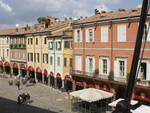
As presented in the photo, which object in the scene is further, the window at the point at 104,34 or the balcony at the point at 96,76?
the window at the point at 104,34

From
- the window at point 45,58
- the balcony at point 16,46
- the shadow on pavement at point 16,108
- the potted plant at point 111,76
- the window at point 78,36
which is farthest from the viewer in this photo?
the balcony at point 16,46

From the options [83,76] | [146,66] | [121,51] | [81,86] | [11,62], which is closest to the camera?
[146,66]

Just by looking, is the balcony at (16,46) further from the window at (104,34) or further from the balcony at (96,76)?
the window at (104,34)

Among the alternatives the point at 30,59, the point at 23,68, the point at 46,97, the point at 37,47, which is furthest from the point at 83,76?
the point at 23,68

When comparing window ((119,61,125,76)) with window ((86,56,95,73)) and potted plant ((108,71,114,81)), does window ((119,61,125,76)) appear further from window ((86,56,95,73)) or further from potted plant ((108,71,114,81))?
window ((86,56,95,73))

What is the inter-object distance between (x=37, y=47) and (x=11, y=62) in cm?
1351

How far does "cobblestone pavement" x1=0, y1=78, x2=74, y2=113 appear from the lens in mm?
22531

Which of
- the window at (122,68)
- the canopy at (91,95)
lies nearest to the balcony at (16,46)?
the canopy at (91,95)

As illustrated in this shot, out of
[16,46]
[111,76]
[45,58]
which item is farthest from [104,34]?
[16,46]

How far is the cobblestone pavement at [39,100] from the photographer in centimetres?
2253

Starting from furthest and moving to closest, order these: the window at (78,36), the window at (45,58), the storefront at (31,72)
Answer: the storefront at (31,72) → the window at (45,58) → the window at (78,36)

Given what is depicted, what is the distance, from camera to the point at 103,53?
2397 cm

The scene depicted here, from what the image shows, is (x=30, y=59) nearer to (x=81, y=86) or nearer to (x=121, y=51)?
(x=81, y=86)

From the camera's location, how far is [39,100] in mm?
26875
